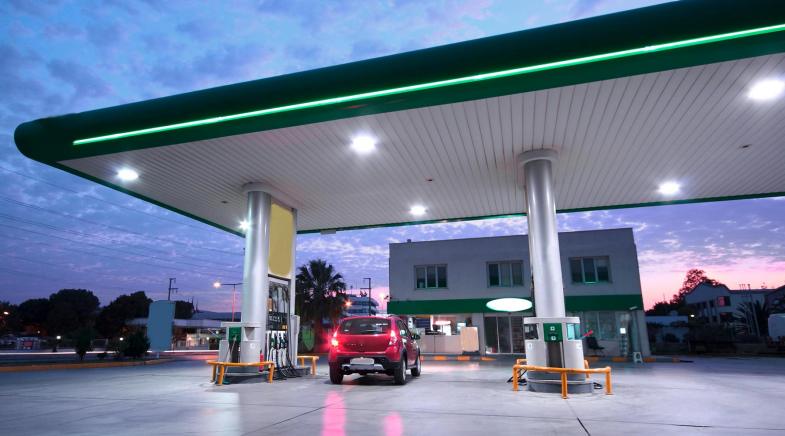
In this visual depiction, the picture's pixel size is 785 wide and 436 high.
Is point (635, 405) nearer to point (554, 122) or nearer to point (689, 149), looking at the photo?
point (554, 122)

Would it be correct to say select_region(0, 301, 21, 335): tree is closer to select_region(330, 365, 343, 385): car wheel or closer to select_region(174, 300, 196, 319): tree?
select_region(174, 300, 196, 319): tree

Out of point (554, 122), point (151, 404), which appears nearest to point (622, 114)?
point (554, 122)

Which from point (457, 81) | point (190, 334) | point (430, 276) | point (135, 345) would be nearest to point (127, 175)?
point (457, 81)

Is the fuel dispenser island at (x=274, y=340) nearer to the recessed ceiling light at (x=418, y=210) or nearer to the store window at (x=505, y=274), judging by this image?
the recessed ceiling light at (x=418, y=210)

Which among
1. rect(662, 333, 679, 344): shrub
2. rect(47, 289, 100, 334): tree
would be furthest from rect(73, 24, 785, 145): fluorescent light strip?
rect(47, 289, 100, 334): tree

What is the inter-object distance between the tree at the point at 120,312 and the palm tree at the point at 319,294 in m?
49.0

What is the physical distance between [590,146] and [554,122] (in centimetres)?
168

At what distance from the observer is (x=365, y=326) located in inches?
401

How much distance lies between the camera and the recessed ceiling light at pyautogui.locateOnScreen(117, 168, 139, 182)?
10525 mm

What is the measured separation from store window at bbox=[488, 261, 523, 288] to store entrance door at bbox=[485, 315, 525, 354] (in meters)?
1.68

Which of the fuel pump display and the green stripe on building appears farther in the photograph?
the green stripe on building

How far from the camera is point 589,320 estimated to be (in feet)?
76.4

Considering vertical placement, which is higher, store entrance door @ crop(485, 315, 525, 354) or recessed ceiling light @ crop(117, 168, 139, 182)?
recessed ceiling light @ crop(117, 168, 139, 182)

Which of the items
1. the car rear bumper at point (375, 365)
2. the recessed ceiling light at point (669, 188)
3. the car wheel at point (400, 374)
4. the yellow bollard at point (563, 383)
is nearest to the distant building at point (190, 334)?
the car rear bumper at point (375, 365)
